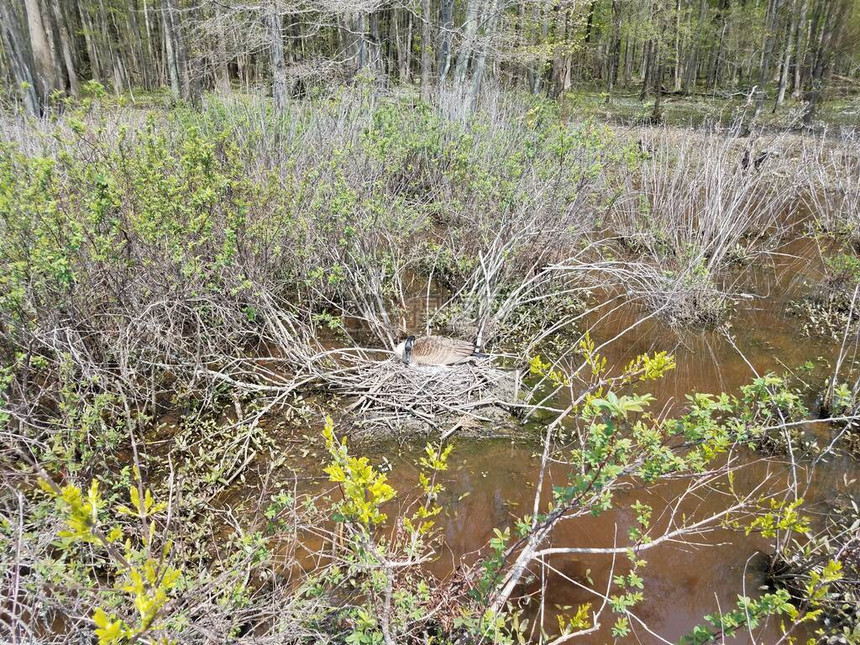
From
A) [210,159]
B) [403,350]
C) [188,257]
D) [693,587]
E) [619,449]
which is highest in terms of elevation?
[210,159]

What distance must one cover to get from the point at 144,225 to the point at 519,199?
10.7 ft

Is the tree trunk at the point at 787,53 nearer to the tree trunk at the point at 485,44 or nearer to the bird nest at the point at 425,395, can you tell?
the tree trunk at the point at 485,44

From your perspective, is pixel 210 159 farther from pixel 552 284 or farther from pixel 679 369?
pixel 679 369

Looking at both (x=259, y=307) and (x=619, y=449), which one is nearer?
(x=619, y=449)

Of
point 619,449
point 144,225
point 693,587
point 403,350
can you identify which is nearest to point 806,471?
point 693,587

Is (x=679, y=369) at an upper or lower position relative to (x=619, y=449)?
lower

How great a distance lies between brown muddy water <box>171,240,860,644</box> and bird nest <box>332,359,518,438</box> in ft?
0.61

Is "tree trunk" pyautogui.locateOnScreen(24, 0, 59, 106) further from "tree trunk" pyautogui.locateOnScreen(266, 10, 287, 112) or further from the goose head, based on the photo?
the goose head

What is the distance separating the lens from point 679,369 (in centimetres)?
450

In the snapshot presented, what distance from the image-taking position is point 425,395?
Answer: 3.63 m

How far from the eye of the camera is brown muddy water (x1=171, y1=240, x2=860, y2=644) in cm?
248

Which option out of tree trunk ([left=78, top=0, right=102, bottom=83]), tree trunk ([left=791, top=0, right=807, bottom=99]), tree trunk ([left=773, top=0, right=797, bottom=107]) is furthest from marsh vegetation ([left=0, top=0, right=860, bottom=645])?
tree trunk ([left=78, top=0, right=102, bottom=83])

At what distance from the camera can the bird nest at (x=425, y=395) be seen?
11.7 ft

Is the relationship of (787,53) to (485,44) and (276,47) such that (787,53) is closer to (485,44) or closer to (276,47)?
(485,44)
